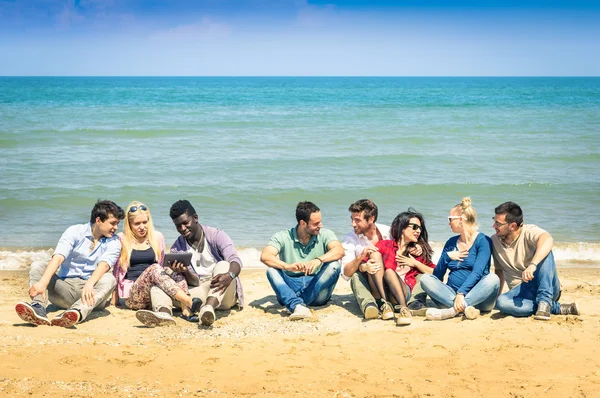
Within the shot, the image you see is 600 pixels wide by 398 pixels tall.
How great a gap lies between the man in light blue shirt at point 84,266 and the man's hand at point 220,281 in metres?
1.06

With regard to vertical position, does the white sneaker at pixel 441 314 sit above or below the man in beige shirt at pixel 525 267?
below

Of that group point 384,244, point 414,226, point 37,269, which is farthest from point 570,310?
point 37,269

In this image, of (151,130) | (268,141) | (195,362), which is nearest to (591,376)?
(195,362)

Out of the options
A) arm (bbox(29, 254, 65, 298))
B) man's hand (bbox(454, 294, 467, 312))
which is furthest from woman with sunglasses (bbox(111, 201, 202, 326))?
man's hand (bbox(454, 294, 467, 312))

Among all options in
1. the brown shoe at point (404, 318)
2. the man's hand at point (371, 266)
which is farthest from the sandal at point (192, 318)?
the brown shoe at point (404, 318)

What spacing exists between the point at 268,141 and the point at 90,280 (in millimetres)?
17946

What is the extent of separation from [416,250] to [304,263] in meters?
1.27

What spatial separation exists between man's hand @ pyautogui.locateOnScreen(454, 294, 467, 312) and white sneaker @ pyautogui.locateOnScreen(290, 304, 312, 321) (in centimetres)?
150

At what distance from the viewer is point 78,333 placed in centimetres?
627

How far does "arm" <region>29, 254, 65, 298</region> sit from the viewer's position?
6.38 metres

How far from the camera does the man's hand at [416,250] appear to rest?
7270 mm

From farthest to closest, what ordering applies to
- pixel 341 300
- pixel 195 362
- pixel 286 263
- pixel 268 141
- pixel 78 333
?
1. pixel 268 141
2. pixel 341 300
3. pixel 286 263
4. pixel 78 333
5. pixel 195 362

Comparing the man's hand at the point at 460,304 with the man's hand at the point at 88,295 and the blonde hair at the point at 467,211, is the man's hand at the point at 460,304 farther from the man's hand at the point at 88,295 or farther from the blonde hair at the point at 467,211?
the man's hand at the point at 88,295

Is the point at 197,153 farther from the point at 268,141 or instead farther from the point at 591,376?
the point at 591,376
